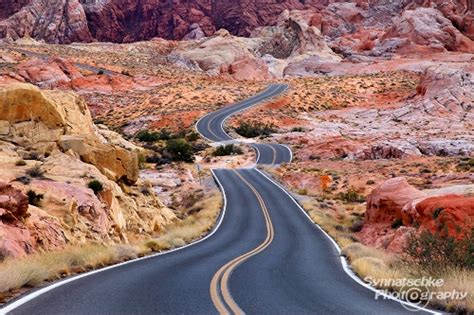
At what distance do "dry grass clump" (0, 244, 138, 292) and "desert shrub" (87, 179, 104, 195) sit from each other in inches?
166

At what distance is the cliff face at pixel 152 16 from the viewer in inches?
5709

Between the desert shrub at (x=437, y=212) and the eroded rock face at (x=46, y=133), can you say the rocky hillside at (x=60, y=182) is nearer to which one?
the eroded rock face at (x=46, y=133)

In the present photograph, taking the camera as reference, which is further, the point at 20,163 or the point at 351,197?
the point at 351,197

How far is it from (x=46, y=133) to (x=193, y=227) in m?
8.23

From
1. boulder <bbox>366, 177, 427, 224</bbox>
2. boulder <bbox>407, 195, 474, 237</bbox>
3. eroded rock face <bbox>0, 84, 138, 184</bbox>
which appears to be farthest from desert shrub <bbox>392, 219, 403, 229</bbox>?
eroded rock face <bbox>0, 84, 138, 184</bbox>

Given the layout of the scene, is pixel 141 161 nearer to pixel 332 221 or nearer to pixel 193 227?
pixel 332 221

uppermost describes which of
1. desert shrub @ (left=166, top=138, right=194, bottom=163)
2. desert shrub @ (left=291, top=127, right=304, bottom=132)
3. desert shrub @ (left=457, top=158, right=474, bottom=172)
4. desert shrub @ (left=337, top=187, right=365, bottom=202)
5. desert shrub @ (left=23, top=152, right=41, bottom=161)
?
desert shrub @ (left=23, top=152, right=41, bottom=161)

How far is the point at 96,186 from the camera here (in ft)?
60.1

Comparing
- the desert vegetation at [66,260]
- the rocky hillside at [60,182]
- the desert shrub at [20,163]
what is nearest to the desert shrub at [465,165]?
the rocky hillside at [60,182]

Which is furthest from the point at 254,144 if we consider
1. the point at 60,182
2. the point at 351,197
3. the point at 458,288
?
the point at 458,288

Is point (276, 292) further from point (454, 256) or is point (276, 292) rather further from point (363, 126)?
point (363, 126)

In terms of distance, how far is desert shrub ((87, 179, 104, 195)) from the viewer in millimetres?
18205

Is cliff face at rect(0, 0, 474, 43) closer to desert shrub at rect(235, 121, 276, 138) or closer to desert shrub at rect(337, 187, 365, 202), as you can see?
desert shrub at rect(235, 121, 276, 138)

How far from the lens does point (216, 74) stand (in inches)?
4304
